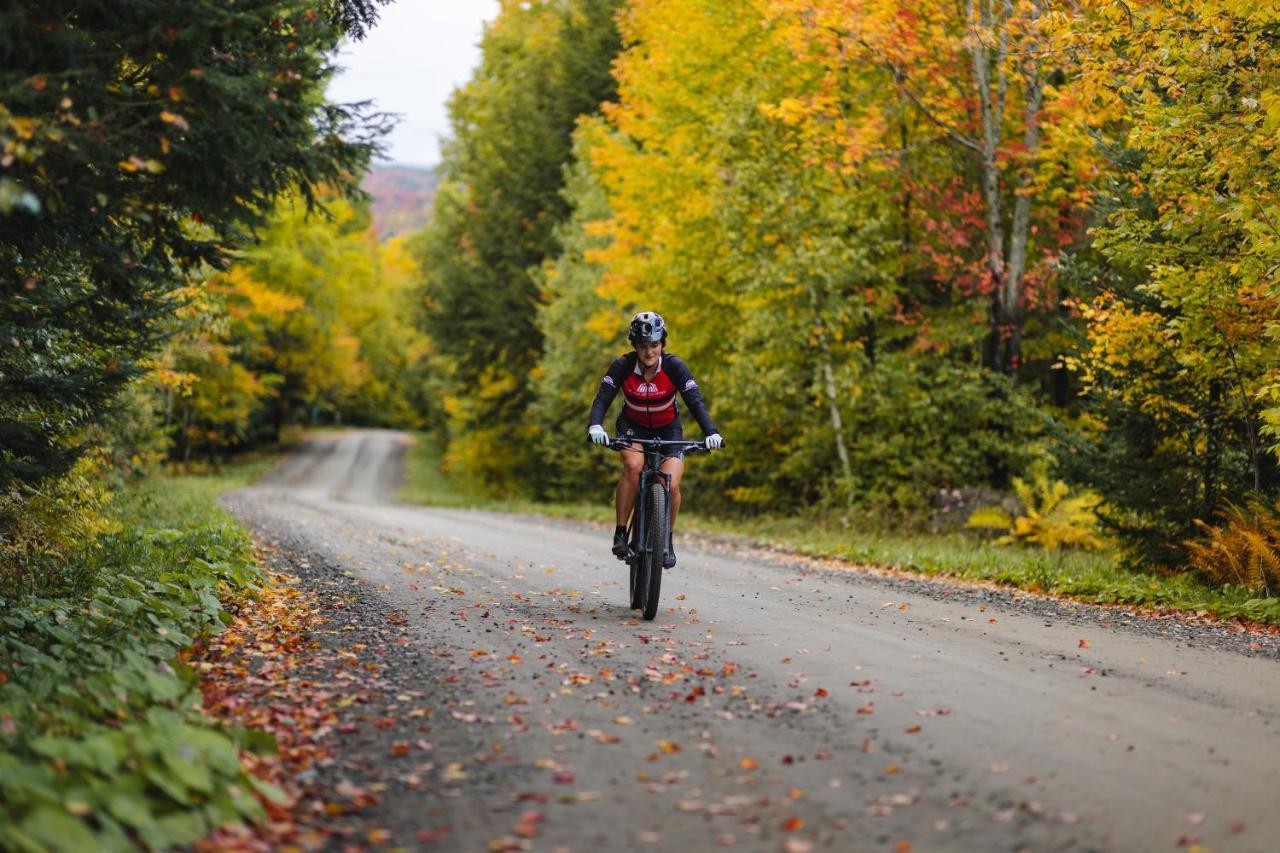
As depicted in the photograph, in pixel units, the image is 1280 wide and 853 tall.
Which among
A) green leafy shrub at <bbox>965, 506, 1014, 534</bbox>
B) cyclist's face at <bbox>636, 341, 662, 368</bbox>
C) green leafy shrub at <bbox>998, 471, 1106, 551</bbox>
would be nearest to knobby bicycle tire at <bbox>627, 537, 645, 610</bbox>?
cyclist's face at <bbox>636, 341, 662, 368</bbox>

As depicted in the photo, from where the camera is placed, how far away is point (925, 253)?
19.8 m

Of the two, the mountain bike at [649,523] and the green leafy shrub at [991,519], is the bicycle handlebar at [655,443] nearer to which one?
the mountain bike at [649,523]

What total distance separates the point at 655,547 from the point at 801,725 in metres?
3.16

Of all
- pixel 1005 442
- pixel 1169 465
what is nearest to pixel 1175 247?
pixel 1169 465

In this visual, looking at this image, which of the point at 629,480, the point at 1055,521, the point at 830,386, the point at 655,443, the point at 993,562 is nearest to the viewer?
the point at 655,443

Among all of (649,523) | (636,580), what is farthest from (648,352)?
(636,580)

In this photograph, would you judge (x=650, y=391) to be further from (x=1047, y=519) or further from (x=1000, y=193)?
(x=1000, y=193)

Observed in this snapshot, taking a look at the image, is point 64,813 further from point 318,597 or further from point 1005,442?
point 1005,442

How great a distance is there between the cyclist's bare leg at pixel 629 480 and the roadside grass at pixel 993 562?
4857mm

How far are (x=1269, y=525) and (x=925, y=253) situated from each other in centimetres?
1030

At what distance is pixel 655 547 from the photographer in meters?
8.62

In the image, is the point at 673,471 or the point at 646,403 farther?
the point at 646,403

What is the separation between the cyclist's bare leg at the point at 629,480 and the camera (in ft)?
29.2

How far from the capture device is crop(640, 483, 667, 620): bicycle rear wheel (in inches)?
339
